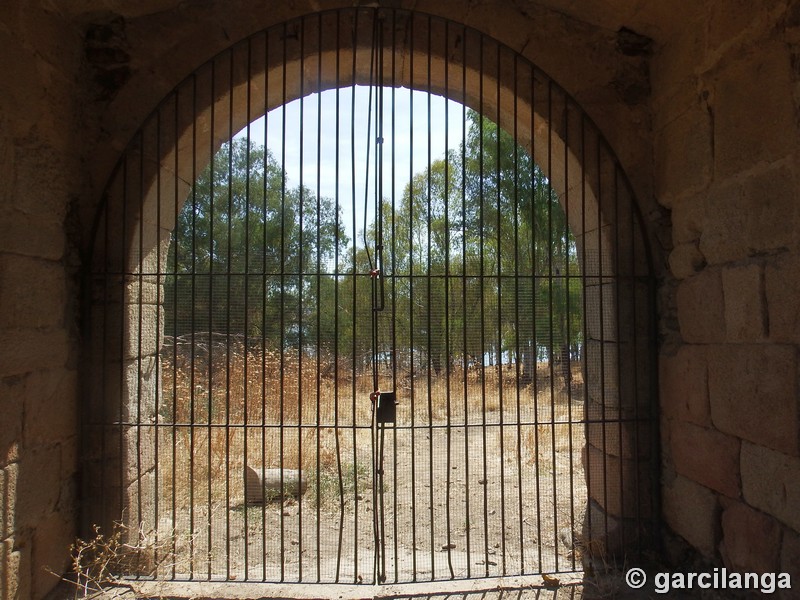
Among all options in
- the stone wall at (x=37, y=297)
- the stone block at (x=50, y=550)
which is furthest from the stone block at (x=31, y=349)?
the stone block at (x=50, y=550)

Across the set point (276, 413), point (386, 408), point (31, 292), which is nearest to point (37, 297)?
point (31, 292)

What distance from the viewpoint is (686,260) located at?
2.82 m

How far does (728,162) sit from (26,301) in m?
3.29

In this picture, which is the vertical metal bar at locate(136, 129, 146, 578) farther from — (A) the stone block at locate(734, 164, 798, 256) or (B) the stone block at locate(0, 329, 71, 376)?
(A) the stone block at locate(734, 164, 798, 256)

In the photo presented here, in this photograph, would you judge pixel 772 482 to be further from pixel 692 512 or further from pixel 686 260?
pixel 686 260

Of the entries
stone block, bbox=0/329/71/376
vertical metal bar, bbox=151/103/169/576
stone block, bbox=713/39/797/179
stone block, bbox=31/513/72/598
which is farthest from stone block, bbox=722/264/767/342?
stone block, bbox=31/513/72/598

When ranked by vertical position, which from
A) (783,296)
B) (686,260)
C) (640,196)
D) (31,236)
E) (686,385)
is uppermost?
(640,196)

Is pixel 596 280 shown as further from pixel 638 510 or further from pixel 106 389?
pixel 106 389

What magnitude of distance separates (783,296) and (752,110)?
0.82 m

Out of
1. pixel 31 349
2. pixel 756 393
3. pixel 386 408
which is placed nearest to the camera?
pixel 756 393

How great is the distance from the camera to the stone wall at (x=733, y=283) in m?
2.12

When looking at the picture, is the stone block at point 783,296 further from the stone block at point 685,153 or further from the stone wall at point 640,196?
the stone block at point 685,153

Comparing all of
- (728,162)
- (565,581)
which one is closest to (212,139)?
(728,162)

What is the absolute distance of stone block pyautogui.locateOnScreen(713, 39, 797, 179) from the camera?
2.13 meters
